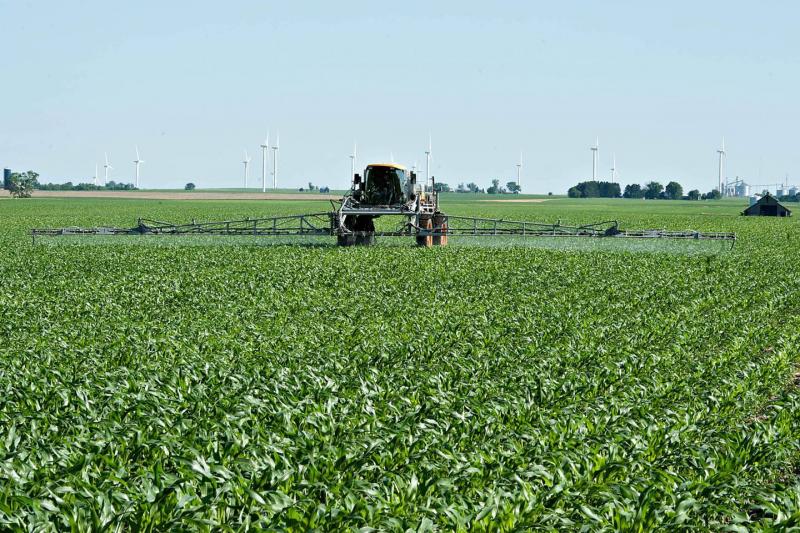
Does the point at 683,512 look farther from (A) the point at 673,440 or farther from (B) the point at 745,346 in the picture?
(B) the point at 745,346

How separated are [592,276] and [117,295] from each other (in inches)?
518

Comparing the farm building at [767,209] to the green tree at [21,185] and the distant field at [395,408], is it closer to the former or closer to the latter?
the distant field at [395,408]

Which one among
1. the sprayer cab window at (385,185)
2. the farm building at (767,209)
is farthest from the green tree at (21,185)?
the sprayer cab window at (385,185)

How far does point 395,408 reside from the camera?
1073 centimetres

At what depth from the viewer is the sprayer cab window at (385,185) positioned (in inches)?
1547

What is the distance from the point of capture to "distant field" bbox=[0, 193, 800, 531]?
7.53m

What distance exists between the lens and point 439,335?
17.1 metres

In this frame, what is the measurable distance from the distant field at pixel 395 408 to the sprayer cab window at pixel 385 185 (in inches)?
577

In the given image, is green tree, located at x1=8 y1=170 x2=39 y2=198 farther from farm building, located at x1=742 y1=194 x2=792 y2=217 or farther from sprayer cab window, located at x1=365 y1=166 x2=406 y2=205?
sprayer cab window, located at x1=365 y1=166 x2=406 y2=205

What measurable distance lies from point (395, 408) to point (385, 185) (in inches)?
1143

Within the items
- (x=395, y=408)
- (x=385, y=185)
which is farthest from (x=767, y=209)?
(x=395, y=408)

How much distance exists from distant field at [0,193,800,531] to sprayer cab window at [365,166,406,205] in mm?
14668

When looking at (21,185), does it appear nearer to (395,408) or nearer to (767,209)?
(767,209)

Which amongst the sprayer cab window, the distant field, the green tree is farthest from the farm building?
the green tree
